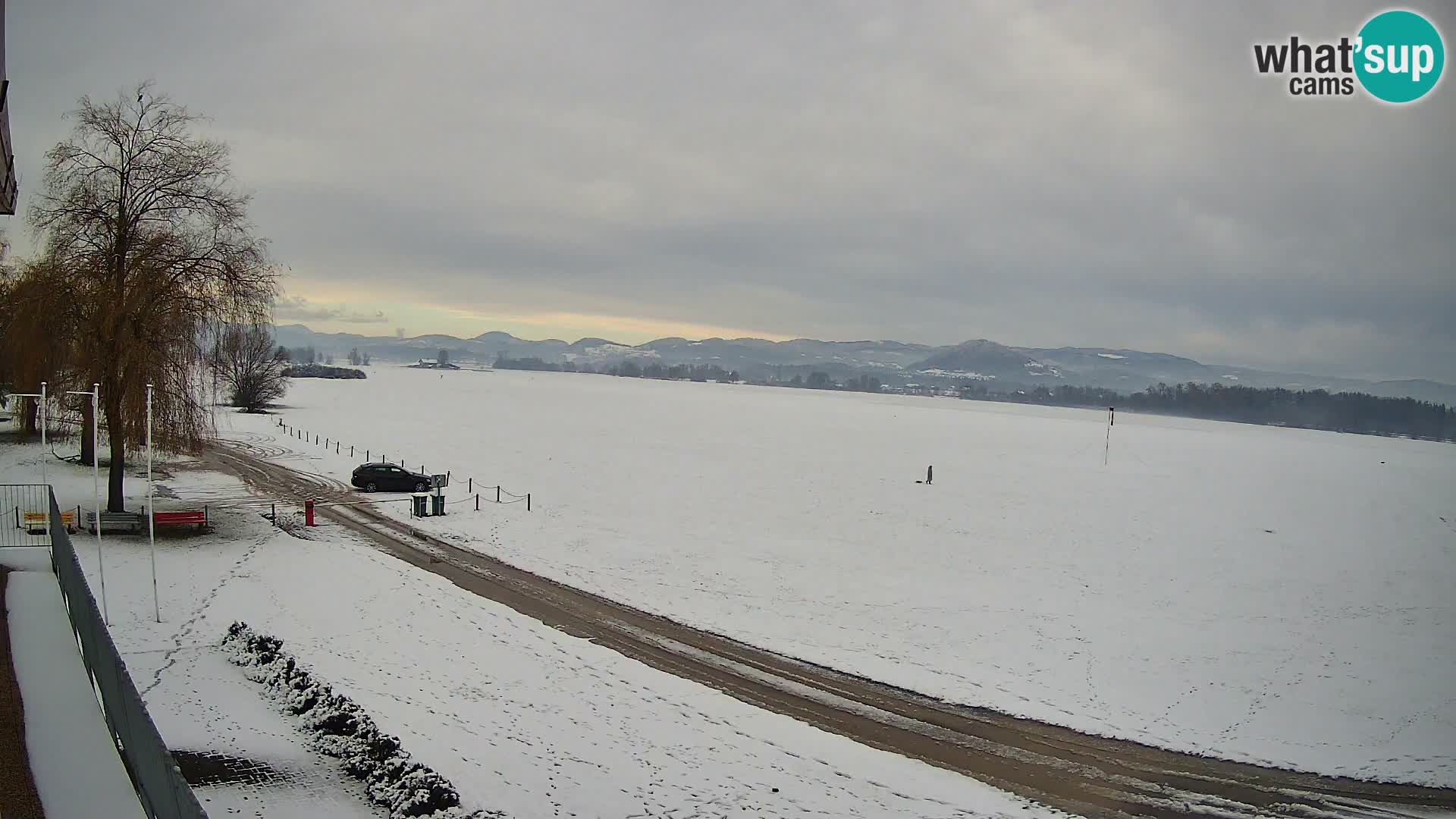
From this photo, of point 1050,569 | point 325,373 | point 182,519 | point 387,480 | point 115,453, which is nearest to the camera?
point 182,519

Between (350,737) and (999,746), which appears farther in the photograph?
(999,746)

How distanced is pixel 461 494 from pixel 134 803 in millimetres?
27307

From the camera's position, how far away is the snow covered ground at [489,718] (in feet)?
35.4

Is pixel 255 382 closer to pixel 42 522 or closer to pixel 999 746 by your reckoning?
pixel 42 522

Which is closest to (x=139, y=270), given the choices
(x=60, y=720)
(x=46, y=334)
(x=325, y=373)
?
(x=46, y=334)

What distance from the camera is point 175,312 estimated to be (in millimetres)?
25266

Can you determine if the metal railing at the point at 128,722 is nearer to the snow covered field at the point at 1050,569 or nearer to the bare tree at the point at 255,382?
the snow covered field at the point at 1050,569

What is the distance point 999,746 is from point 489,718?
867 centimetres

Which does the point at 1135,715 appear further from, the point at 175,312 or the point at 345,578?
the point at 175,312

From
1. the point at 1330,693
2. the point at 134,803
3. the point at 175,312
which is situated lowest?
the point at 1330,693

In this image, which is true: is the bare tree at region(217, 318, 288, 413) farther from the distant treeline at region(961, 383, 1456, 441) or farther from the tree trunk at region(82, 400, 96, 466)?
the distant treeline at region(961, 383, 1456, 441)

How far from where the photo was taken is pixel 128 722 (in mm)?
8117

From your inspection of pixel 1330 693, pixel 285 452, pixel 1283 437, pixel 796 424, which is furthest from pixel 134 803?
pixel 1283 437

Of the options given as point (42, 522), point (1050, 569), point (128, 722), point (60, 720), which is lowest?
point (1050, 569)
